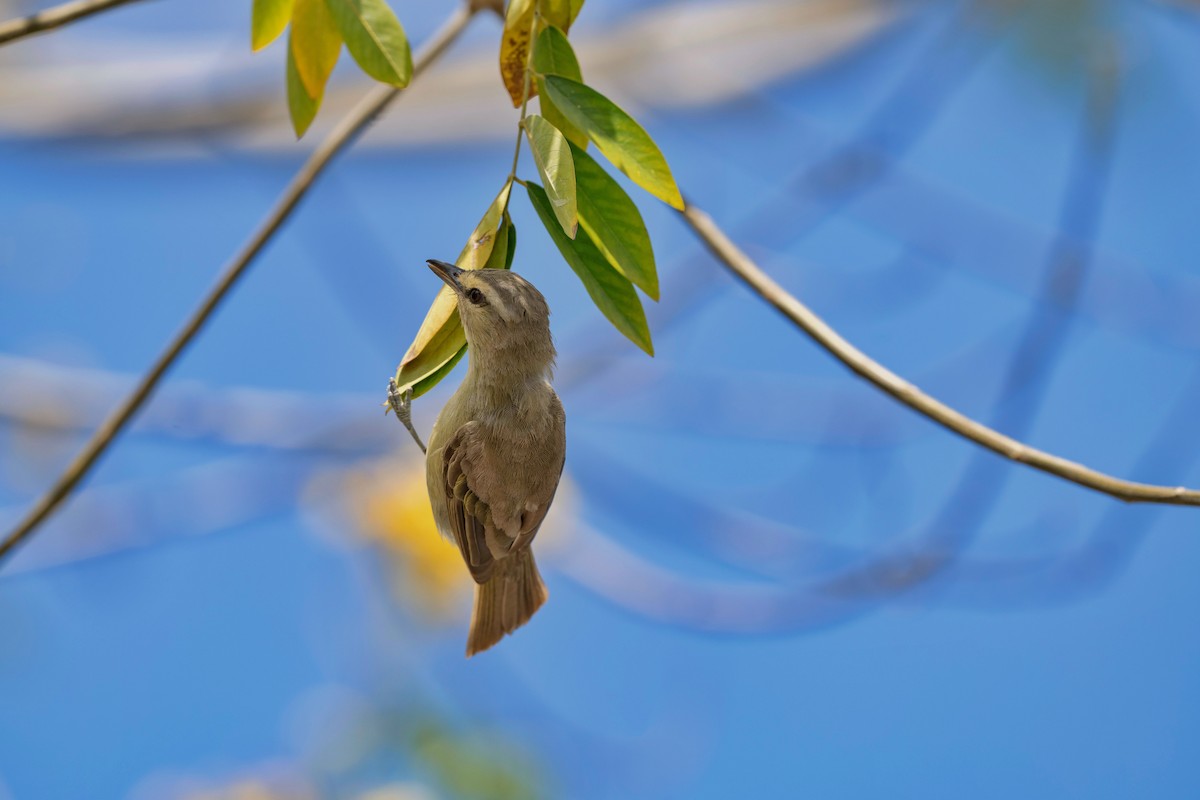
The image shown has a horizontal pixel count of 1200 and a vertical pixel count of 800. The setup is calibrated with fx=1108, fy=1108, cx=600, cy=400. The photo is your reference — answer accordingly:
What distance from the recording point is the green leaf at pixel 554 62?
99 cm

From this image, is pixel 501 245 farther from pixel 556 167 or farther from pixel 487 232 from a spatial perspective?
pixel 556 167

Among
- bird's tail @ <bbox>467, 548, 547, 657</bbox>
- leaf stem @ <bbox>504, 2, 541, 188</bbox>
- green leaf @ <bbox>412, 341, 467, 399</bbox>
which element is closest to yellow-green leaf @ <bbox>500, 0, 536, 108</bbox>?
leaf stem @ <bbox>504, 2, 541, 188</bbox>

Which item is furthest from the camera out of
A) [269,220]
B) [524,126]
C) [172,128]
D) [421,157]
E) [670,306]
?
[421,157]

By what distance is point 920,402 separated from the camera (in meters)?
1.07

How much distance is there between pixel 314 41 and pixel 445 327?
0.29m

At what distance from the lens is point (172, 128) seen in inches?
173

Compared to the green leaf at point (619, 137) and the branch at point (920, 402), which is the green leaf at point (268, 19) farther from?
the branch at point (920, 402)

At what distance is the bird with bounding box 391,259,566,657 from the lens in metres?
1.13

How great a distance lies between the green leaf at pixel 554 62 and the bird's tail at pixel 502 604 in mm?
489

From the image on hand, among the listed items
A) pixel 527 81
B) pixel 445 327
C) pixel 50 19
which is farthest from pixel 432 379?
pixel 50 19

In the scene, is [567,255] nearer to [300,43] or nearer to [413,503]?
[300,43]

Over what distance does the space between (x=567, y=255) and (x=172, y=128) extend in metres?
3.98

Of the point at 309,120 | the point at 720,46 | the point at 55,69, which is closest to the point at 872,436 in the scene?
the point at 720,46

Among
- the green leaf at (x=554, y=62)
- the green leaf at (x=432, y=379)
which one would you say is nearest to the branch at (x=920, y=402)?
the green leaf at (x=554, y=62)
